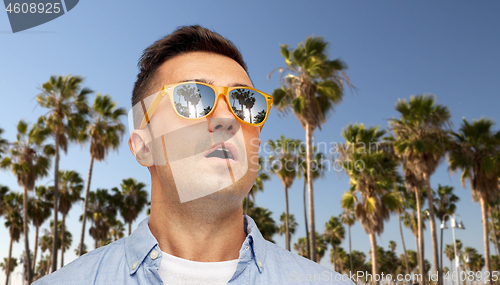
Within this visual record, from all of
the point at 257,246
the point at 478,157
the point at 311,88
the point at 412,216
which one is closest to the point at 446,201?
the point at 412,216

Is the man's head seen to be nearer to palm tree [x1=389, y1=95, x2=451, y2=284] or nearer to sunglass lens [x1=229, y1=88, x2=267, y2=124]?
sunglass lens [x1=229, y1=88, x2=267, y2=124]

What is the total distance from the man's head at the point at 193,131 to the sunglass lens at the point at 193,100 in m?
0.01

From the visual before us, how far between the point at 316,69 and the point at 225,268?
47.6ft

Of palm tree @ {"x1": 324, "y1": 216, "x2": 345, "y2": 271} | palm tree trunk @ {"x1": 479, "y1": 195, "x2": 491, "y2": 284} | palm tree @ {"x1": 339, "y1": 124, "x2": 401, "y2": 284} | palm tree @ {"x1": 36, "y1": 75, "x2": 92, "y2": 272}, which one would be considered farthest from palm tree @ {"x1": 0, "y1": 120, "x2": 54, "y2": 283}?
palm tree @ {"x1": 324, "y1": 216, "x2": 345, "y2": 271}

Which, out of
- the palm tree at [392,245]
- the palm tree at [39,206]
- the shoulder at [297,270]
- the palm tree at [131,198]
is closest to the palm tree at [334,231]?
the palm tree at [392,245]

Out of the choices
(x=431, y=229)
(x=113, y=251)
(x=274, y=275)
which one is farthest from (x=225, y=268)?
(x=431, y=229)

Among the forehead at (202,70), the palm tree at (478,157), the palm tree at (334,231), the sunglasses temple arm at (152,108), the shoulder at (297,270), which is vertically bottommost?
the palm tree at (334,231)

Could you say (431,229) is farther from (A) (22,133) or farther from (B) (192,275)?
(A) (22,133)

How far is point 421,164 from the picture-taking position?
67.1 feet

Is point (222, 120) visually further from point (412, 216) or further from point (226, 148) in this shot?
point (412, 216)

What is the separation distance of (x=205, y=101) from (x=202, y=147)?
0.26 metres

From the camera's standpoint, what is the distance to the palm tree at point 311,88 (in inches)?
598

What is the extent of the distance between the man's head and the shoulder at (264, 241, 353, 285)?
1.64 ft

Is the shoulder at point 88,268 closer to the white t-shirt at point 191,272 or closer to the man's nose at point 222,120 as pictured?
the white t-shirt at point 191,272
